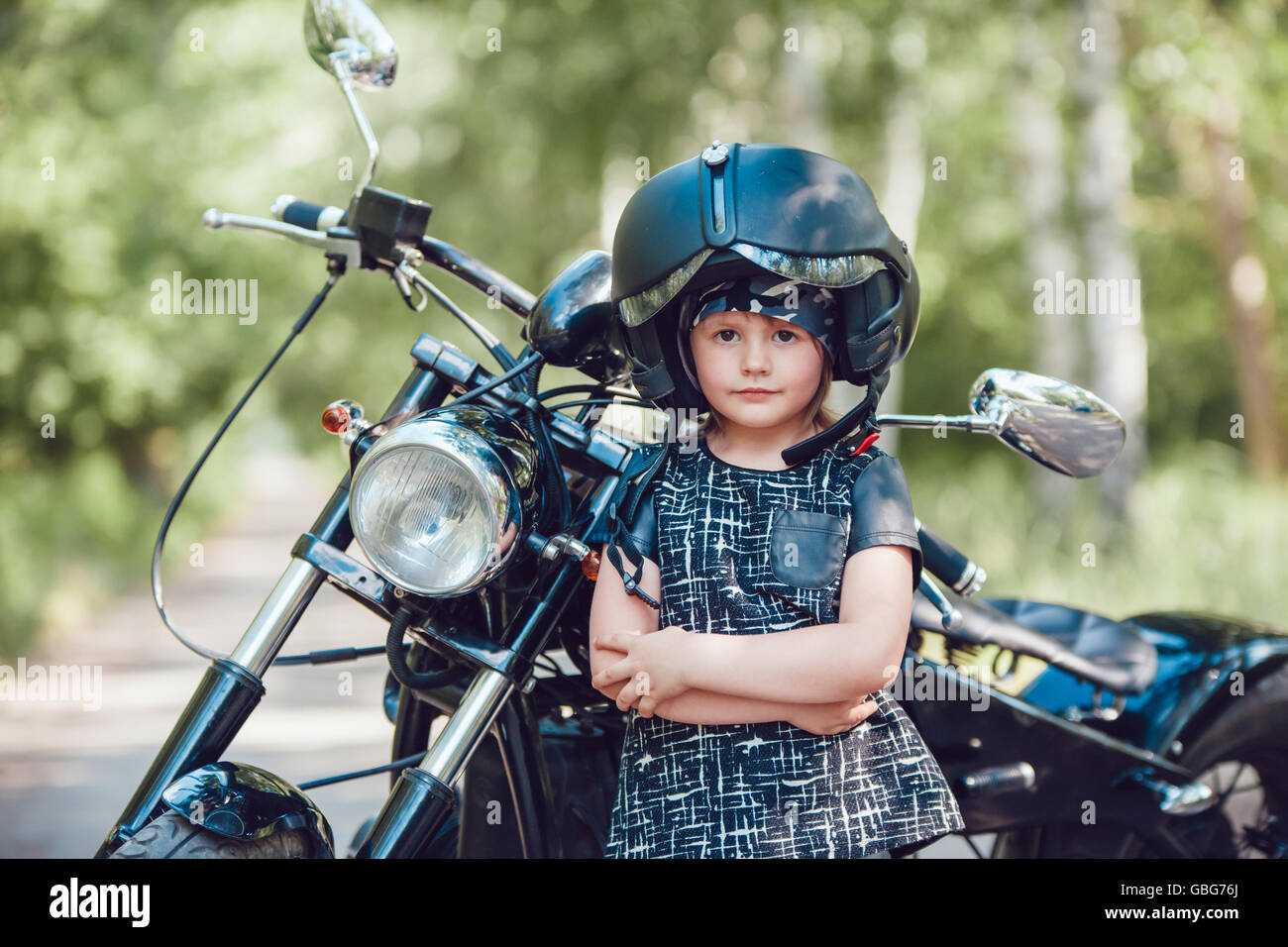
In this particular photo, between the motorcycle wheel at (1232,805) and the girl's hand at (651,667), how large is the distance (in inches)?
46.3

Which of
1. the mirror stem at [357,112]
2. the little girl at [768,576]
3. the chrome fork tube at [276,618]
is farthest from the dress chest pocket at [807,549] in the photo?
the mirror stem at [357,112]

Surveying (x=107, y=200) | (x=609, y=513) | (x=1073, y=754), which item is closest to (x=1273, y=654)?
(x=1073, y=754)

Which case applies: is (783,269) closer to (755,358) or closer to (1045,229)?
(755,358)

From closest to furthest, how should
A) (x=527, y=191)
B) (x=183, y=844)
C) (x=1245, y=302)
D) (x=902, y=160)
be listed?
(x=183, y=844) → (x=902, y=160) → (x=1245, y=302) → (x=527, y=191)

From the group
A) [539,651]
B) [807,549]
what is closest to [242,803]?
[539,651]

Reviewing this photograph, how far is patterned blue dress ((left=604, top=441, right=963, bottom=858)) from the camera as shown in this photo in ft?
5.58

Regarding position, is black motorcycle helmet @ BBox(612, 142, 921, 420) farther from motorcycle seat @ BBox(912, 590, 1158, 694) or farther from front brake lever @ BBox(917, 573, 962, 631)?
motorcycle seat @ BBox(912, 590, 1158, 694)

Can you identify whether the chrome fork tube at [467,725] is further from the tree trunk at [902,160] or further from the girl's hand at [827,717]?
the tree trunk at [902,160]

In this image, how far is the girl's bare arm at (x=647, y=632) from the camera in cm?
167

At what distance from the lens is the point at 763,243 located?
1.64 m

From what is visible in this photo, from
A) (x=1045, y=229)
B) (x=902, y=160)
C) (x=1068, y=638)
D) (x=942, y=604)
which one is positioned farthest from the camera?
(x=902, y=160)

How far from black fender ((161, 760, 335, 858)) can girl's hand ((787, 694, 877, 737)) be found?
693mm

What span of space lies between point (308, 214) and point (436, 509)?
0.94m

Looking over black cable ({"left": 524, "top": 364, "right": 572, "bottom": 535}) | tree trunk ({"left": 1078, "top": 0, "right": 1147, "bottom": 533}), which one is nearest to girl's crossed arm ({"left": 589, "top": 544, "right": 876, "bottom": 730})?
black cable ({"left": 524, "top": 364, "right": 572, "bottom": 535})
